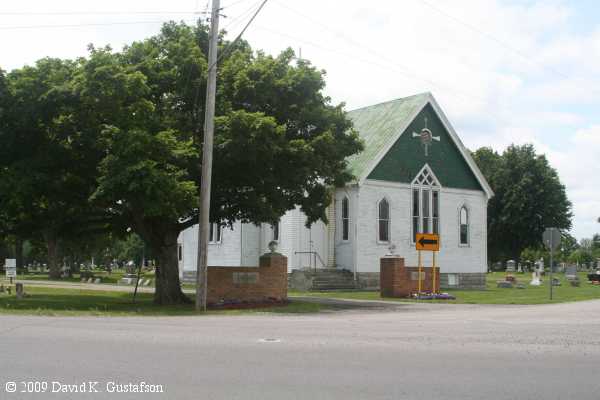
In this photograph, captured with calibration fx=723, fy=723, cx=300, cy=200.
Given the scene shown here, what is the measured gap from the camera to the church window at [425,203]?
38.4 m

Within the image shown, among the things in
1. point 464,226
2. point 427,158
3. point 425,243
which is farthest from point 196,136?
point 464,226

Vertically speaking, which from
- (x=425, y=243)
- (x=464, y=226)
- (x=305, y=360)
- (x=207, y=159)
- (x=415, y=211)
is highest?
(x=207, y=159)

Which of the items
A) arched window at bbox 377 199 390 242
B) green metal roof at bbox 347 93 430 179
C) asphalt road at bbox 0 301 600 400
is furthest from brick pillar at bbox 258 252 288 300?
arched window at bbox 377 199 390 242

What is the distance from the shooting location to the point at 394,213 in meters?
37.3

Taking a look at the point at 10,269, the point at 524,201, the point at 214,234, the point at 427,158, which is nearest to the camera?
the point at 10,269

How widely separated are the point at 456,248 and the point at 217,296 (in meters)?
19.1

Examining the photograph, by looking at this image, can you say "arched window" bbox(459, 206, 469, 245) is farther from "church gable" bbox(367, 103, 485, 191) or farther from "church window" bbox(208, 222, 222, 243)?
"church window" bbox(208, 222, 222, 243)

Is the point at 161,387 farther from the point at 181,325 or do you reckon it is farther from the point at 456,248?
the point at 456,248

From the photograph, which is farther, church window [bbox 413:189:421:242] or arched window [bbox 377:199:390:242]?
church window [bbox 413:189:421:242]

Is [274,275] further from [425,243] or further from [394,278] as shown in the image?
[425,243]

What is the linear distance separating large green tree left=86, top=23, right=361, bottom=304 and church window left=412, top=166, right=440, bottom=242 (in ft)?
41.4

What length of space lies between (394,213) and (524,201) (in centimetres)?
3556

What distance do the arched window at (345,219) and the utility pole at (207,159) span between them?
607 inches

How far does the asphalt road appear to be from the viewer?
797cm
